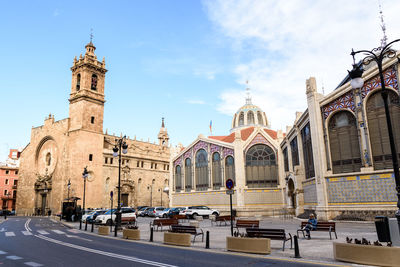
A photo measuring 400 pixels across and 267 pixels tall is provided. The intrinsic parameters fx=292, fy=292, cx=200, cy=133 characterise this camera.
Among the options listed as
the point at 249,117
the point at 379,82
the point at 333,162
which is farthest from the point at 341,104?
the point at 249,117

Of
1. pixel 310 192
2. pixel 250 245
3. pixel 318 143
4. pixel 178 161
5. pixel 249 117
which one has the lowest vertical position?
pixel 250 245

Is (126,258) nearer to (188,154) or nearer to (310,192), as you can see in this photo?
(310,192)

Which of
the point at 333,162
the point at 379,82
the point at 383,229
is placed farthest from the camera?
the point at 333,162

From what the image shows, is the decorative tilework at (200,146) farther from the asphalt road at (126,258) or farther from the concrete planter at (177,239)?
the asphalt road at (126,258)

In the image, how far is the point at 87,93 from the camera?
188 ft

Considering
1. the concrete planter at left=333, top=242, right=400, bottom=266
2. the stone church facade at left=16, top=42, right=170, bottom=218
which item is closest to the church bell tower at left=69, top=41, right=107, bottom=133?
the stone church facade at left=16, top=42, right=170, bottom=218

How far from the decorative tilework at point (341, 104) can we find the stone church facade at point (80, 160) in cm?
4416

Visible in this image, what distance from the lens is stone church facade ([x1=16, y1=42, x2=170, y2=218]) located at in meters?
53.7

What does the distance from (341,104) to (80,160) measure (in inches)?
1808

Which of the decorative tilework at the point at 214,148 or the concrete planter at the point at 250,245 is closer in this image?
the concrete planter at the point at 250,245

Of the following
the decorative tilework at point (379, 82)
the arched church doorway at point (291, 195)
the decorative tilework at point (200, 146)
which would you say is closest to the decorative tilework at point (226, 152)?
the decorative tilework at point (200, 146)

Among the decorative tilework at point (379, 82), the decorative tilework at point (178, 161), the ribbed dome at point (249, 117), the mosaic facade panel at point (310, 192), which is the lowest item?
the mosaic facade panel at point (310, 192)

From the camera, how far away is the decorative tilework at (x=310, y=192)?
25375mm

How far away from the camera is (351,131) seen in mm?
21938
